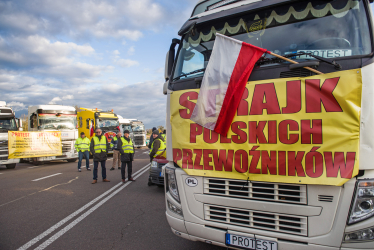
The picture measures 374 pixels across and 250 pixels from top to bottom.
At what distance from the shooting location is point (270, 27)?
299 cm

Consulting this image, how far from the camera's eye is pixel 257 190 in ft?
8.44

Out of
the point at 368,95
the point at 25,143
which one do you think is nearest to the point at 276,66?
the point at 368,95

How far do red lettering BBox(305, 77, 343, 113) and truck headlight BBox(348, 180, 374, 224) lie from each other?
2.26 ft

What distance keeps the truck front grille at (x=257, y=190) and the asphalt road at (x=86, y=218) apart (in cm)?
124

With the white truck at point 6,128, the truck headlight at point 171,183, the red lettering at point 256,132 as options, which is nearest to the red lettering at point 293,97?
the red lettering at point 256,132

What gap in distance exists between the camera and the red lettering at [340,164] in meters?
2.16

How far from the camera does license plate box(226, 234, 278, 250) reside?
243cm

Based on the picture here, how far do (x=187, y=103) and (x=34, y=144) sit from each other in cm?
1452

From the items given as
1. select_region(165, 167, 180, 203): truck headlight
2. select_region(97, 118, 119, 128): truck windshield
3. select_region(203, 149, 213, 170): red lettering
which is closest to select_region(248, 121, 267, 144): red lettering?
select_region(203, 149, 213, 170): red lettering

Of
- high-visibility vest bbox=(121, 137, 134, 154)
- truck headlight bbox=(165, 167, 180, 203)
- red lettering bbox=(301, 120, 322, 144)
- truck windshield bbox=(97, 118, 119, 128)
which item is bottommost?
truck headlight bbox=(165, 167, 180, 203)

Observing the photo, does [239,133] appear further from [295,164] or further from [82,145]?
[82,145]

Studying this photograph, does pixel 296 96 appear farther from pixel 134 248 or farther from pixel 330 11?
pixel 134 248

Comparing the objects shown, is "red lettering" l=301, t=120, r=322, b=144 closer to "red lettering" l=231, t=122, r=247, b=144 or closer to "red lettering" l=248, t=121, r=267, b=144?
"red lettering" l=248, t=121, r=267, b=144

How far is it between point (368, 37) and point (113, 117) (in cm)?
2035
